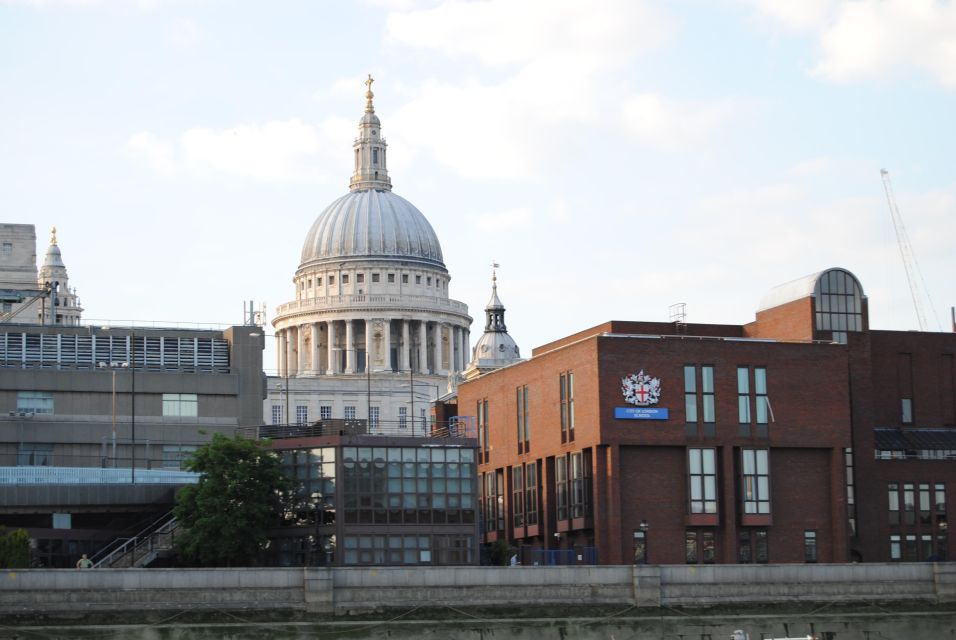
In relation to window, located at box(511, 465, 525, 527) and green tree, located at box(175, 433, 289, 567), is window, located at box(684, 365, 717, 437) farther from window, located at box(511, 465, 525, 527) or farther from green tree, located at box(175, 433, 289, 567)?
green tree, located at box(175, 433, 289, 567)

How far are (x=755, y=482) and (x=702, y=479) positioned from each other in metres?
3.22

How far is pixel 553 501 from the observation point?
114688 millimetres

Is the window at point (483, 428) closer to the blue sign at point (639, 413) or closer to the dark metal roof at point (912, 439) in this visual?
the blue sign at point (639, 413)

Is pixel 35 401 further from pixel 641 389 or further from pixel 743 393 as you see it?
pixel 743 393

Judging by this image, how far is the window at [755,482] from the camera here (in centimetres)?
10781

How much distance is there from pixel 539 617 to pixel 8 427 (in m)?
44.1

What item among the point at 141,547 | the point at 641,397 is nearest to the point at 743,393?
the point at 641,397

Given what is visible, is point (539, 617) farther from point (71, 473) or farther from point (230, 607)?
point (71, 473)

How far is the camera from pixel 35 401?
4633 inches

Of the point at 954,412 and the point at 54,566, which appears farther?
the point at 954,412

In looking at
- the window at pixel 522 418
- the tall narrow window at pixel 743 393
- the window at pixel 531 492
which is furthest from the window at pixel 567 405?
the tall narrow window at pixel 743 393

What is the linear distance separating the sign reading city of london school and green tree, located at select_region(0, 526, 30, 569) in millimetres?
34167

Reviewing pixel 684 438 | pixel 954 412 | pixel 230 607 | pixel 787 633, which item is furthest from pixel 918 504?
pixel 230 607

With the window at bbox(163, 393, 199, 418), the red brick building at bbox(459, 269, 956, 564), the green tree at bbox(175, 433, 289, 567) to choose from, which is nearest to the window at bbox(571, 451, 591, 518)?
the red brick building at bbox(459, 269, 956, 564)
